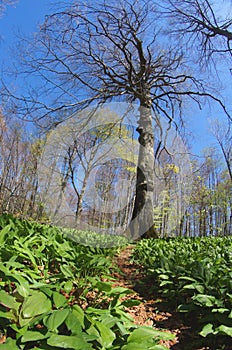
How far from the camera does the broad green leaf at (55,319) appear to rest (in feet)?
3.60

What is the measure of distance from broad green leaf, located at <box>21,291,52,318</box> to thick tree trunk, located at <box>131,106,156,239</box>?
5.80m

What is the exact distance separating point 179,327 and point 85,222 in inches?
322

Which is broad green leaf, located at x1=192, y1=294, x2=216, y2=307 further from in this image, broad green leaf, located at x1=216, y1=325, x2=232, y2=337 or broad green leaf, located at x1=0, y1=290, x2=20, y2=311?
broad green leaf, located at x1=0, y1=290, x2=20, y2=311

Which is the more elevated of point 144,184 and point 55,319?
point 144,184

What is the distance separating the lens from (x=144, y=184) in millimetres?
7375

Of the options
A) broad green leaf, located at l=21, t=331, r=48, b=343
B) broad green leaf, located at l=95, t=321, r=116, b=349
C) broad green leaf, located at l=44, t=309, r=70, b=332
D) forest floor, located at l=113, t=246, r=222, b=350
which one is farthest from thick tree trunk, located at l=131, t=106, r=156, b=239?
broad green leaf, located at l=21, t=331, r=48, b=343

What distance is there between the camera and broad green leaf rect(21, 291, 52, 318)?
1.19 m

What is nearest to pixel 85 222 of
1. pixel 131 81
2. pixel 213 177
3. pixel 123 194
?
pixel 123 194

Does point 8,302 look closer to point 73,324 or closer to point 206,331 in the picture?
point 73,324

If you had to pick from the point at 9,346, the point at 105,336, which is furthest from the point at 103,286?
the point at 9,346

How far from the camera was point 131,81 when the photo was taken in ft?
24.7

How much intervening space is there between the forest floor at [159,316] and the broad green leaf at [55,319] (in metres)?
0.89

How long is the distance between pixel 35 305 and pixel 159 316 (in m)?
1.32

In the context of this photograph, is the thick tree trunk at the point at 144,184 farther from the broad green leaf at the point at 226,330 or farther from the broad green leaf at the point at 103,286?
the broad green leaf at the point at 226,330
